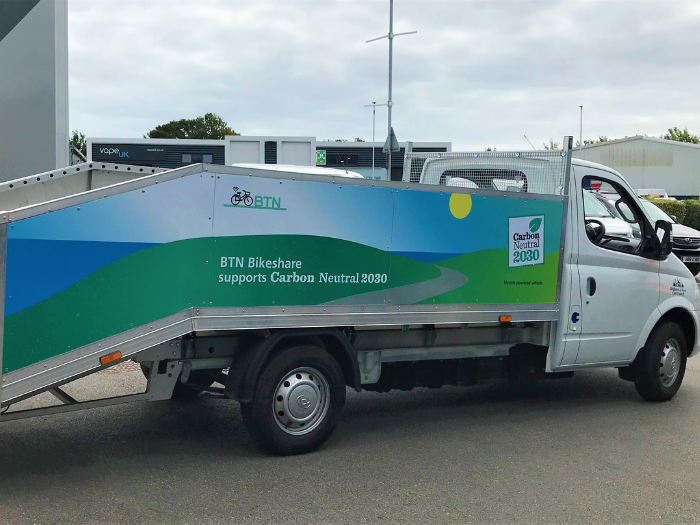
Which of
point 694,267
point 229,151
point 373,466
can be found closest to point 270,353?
point 373,466

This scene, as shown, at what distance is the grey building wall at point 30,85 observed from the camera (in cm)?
795

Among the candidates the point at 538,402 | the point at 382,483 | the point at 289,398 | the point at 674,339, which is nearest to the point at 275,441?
the point at 289,398

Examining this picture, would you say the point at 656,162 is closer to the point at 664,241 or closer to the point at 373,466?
the point at 664,241

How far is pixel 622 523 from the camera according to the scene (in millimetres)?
4789

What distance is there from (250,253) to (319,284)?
608mm

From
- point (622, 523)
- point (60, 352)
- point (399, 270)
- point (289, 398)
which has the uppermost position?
point (399, 270)

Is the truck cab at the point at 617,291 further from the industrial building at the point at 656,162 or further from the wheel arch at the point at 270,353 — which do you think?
the industrial building at the point at 656,162

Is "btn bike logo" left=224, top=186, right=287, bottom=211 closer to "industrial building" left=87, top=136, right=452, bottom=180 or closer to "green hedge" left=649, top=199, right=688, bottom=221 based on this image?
"green hedge" left=649, top=199, right=688, bottom=221

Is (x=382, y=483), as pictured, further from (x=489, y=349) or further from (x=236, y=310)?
(x=489, y=349)

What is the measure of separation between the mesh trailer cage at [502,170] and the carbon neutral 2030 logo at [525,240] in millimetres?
362

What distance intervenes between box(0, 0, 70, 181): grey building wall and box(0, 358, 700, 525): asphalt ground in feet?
8.08

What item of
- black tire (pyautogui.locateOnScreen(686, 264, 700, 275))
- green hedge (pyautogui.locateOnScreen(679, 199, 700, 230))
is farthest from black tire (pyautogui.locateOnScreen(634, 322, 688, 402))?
green hedge (pyautogui.locateOnScreen(679, 199, 700, 230))

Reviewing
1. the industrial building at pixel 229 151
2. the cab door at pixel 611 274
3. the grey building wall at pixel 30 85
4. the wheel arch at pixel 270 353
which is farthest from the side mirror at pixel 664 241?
the industrial building at pixel 229 151

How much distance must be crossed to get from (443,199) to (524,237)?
0.98 meters
